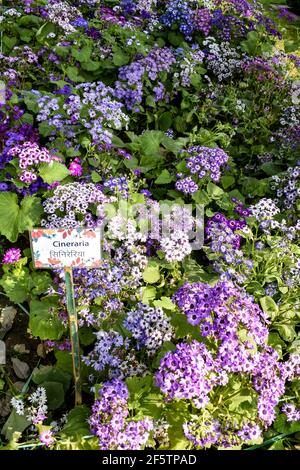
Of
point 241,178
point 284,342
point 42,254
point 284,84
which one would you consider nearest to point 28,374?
point 42,254

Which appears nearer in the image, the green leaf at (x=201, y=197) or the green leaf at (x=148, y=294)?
the green leaf at (x=148, y=294)

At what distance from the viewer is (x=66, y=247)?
2.76 metres

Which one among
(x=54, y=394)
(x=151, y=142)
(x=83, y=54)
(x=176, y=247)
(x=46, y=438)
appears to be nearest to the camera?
(x=46, y=438)

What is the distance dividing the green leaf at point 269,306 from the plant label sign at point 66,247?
1363 millimetres

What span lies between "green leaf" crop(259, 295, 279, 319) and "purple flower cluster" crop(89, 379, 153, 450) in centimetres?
129

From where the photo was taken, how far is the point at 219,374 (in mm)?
2783

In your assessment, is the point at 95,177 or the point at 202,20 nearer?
the point at 95,177

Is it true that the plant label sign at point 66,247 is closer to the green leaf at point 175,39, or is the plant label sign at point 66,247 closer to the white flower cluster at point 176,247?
the white flower cluster at point 176,247

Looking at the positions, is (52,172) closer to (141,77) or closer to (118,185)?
(118,185)

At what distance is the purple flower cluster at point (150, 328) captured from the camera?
10.2 ft

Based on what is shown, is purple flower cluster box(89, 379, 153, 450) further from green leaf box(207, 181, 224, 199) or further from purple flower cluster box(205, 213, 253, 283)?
green leaf box(207, 181, 224, 199)

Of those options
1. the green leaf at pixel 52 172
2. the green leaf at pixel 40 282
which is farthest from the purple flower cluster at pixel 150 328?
the green leaf at pixel 52 172

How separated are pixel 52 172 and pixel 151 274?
119 centimetres

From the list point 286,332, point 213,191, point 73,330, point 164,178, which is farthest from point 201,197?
point 73,330
